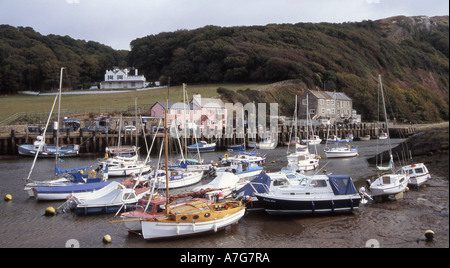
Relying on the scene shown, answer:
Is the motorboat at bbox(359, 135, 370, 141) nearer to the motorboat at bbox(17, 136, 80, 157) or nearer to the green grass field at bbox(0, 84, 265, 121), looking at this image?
the green grass field at bbox(0, 84, 265, 121)

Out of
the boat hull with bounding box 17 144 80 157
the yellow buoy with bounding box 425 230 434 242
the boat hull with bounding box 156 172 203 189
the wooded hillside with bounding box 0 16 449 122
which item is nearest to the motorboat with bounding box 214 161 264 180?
the boat hull with bounding box 156 172 203 189

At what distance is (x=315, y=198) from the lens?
1739 centimetres

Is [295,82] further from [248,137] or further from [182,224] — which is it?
[182,224]

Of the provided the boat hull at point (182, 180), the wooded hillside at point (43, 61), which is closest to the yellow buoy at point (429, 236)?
the boat hull at point (182, 180)

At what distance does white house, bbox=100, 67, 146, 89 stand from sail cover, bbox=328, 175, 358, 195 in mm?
78746

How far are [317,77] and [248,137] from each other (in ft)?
140

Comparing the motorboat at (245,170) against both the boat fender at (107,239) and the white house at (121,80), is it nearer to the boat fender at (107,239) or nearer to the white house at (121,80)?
the boat fender at (107,239)

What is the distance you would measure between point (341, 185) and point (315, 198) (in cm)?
155

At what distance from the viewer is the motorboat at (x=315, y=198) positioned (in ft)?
57.0

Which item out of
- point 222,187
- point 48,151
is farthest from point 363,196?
point 48,151

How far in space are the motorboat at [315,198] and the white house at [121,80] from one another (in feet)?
257

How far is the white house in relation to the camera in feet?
301

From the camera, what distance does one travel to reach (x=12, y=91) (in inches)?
2931

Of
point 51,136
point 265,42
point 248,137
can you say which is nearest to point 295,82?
point 265,42
